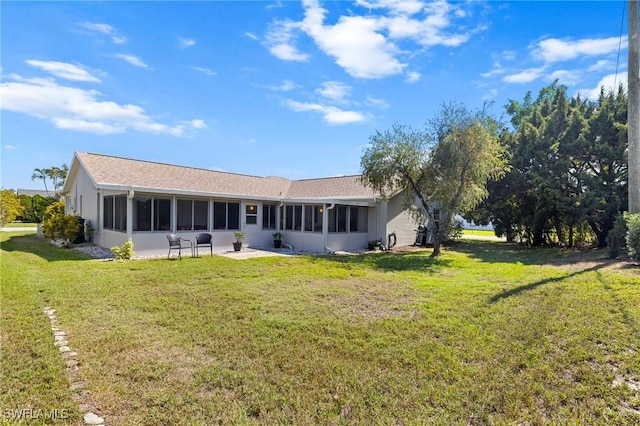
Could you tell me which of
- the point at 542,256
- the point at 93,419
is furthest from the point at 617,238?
the point at 93,419

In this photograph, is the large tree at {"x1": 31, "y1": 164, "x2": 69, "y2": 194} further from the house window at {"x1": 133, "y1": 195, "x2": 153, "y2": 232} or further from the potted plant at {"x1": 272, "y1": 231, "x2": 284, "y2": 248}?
the potted plant at {"x1": 272, "y1": 231, "x2": 284, "y2": 248}

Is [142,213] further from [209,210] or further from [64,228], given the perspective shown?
[64,228]

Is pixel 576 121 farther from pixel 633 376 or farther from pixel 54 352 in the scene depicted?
pixel 54 352

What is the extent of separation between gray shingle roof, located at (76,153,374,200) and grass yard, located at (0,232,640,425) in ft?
20.6

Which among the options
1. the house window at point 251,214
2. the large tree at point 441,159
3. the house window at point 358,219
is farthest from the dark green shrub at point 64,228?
the large tree at point 441,159

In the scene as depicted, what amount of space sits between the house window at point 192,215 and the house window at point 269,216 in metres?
2.98

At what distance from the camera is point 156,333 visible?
4.76 m

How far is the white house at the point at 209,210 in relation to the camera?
→ 12.8 meters

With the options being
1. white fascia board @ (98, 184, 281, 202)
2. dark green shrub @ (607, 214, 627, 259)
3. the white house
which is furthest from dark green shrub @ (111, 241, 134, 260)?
dark green shrub @ (607, 214, 627, 259)

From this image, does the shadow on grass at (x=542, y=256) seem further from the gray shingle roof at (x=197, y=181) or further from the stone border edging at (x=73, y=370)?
the stone border edging at (x=73, y=370)

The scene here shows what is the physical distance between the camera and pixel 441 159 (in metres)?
13.4

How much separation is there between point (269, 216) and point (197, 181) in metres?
3.81

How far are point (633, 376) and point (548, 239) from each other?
686 inches

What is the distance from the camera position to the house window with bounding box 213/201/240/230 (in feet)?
48.1
